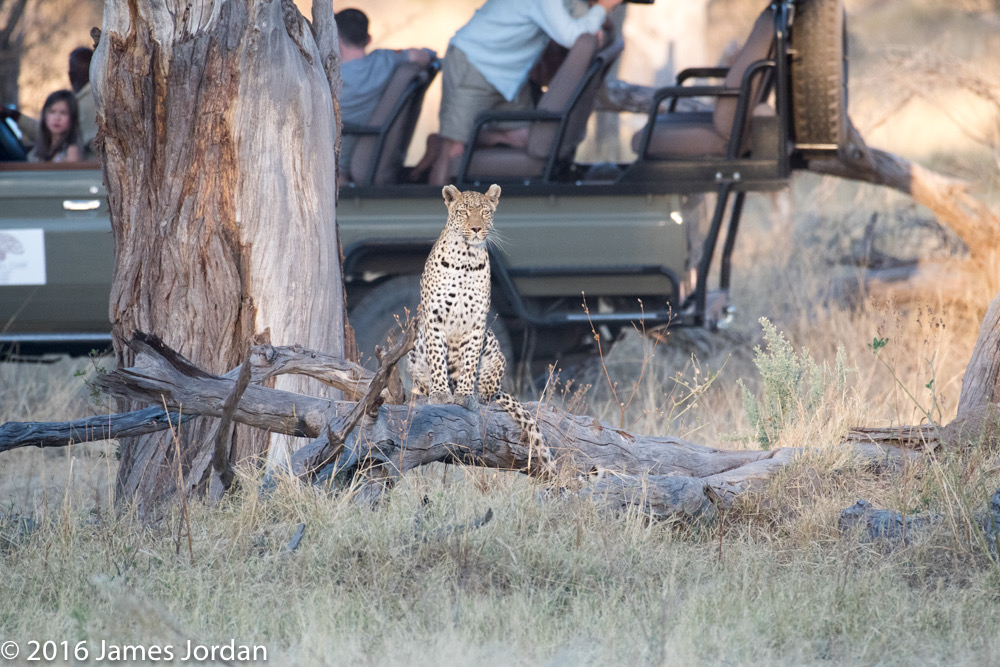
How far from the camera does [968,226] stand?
791 centimetres

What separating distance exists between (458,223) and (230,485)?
1.46 m

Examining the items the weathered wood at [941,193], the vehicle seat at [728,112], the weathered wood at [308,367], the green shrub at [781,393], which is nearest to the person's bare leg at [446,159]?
the vehicle seat at [728,112]

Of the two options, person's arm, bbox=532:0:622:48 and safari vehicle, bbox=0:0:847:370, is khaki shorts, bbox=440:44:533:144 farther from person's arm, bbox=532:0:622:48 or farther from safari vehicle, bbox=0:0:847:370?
person's arm, bbox=532:0:622:48

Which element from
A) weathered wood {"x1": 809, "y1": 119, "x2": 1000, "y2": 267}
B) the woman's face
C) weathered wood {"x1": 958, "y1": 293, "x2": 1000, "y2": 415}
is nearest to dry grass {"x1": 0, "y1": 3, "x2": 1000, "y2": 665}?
weathered wood {"x1": 958, "y1": 293, "x2": 1000, "y2": 415}

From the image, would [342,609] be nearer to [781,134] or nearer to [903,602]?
[903,602]

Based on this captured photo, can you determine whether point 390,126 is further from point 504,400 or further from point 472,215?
point 504,400

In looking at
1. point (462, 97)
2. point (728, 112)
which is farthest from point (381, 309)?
point (728, 112)

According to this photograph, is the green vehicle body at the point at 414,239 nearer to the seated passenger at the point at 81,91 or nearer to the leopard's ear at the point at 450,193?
the seated passenger at the point at 81,91

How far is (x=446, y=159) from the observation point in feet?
22.3

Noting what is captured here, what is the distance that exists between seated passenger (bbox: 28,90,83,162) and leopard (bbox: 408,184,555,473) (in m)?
Result: 3.40

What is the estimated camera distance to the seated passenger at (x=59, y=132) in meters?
6.91

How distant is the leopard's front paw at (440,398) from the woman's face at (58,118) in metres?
3.89

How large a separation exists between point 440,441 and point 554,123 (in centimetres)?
292

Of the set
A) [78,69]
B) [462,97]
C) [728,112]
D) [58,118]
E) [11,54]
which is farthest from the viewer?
[11,54]
